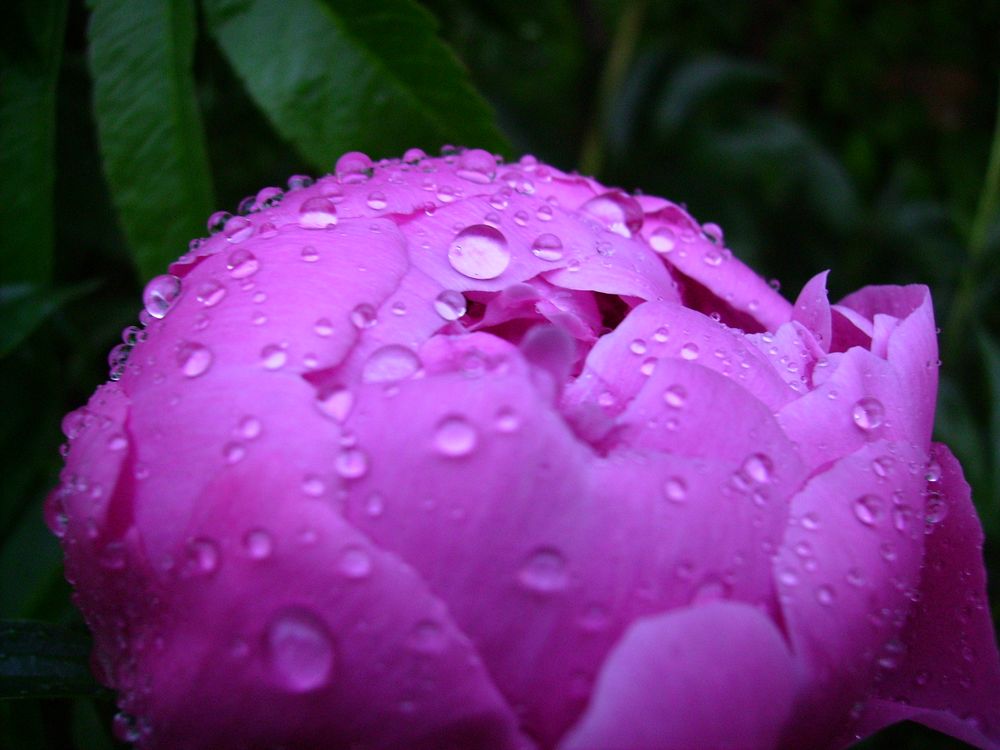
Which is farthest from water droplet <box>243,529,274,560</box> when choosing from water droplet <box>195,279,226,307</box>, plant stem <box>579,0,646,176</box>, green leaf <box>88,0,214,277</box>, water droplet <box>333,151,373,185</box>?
plant stem <box>579,0,646,176</box>

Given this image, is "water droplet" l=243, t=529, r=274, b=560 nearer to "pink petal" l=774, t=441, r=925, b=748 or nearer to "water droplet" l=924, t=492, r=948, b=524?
"pink petal" l=774, t=441, r=925, b=748

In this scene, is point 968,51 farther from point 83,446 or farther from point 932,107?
point 83,446

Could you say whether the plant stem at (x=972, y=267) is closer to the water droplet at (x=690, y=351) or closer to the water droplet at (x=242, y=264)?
the water droplet at (x=690, y=351)

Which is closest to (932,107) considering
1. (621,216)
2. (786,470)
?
(621,216)

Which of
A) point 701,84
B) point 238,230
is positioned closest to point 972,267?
point 701,84

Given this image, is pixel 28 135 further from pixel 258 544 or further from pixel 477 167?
pixel 258 544

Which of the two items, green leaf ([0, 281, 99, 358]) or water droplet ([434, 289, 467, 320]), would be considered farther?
green leaf ([0, 281, 99, 358])
